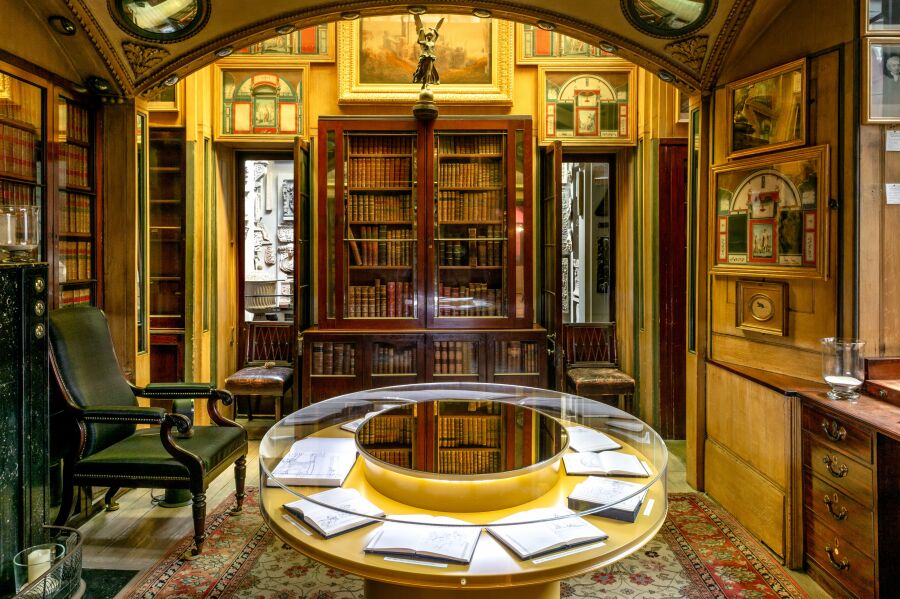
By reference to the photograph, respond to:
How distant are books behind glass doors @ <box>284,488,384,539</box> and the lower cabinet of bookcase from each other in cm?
284

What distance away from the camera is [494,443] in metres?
2.35

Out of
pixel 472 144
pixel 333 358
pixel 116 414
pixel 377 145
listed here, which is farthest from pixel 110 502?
pixel 472 144

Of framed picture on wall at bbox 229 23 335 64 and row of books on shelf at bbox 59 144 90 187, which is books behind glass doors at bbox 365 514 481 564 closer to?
row of books on shelf at bbox 59 144 90 187

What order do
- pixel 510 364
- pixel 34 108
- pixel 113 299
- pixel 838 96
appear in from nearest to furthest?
pixel 838 96
pixel 34 108
pixel 113 299
pixel 510 364

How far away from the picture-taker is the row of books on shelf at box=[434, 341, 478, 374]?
4902mm

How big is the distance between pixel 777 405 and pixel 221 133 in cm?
450

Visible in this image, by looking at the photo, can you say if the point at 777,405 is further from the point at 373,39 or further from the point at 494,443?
the point at 373,39

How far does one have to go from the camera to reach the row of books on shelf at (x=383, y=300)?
196 inches

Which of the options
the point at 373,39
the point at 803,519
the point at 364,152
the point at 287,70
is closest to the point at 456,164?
the point at 364,152

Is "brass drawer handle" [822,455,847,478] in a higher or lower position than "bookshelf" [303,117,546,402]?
lower

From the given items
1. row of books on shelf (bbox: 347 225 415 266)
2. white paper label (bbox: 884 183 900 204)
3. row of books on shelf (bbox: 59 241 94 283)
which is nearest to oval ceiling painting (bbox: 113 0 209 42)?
row of books on shelf (bbox: 59 241 94 283)

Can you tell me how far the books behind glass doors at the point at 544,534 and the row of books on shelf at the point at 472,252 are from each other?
3299 mm

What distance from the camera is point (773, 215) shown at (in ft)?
10.1

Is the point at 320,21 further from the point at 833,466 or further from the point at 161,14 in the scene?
the point at 833,466
